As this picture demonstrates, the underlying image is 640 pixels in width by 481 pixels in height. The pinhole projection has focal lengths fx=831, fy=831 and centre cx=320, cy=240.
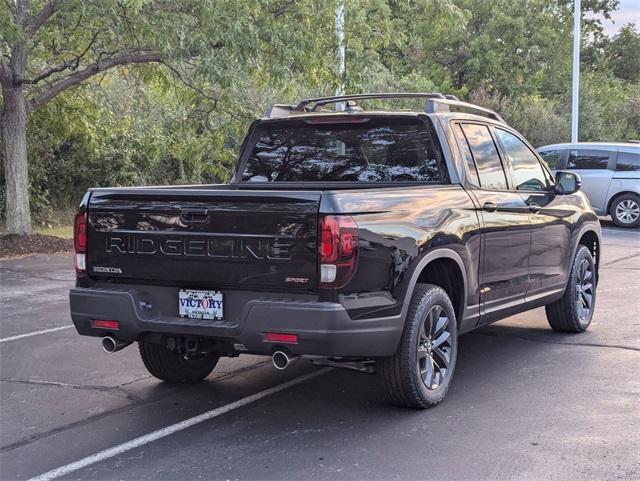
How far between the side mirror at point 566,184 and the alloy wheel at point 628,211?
12613 mm

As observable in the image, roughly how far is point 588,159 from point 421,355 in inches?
604

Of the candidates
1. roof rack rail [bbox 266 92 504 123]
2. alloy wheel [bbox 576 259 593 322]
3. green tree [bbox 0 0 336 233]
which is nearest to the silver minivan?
green tree [bbox 0 0 336 233]

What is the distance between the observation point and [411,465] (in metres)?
4.45

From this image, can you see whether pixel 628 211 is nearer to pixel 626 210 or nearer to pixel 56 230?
pixel 626 210

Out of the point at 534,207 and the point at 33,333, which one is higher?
the point at 534,207

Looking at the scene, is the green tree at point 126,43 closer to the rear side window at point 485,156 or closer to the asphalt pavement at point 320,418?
the rear side window at point 485,156

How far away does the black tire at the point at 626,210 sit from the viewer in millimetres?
18969

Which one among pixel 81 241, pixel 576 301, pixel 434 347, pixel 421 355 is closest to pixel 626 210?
pixel 576 301

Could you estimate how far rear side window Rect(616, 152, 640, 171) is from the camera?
1894 cm

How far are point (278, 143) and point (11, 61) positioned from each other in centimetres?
979

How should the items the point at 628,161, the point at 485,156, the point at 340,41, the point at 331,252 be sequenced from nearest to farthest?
the point at 331,252 < the point at 485,156 < the point at 340,41 < the point at 628,161

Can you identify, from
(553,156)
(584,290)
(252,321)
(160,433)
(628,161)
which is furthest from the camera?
(553,156)

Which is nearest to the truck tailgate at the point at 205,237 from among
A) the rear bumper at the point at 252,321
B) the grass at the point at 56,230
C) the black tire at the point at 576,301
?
the rear bumper at the point at 252,321

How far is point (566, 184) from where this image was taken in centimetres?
728
